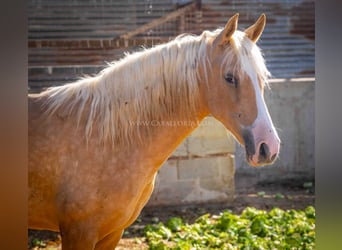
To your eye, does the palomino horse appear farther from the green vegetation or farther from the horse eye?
the green vegetation

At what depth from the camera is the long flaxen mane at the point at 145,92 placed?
1822mm

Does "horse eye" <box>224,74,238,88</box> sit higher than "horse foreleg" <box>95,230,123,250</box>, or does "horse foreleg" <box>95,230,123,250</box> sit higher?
"horse eye" <box>224,74,238,88</box>

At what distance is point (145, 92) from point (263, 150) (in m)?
0.52

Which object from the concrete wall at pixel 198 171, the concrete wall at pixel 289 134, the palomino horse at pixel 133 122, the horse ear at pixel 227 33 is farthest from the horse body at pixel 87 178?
the concrete wall at pixel 289 134

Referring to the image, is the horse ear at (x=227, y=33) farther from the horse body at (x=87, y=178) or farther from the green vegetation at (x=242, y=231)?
the green vegetation at (x=242, y=231)

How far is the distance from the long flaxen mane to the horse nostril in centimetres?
27

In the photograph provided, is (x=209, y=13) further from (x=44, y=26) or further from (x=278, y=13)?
(x=44, y=26)

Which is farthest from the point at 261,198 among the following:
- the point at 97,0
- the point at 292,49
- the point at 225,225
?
the point at 97,0

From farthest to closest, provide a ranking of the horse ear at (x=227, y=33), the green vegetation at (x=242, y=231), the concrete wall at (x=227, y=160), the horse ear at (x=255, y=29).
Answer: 1. the concrete wall at (x=227, y=160)
2. the green vegetation at (x=242, y=231)
3. the horse ear at (x=255, y=29)
4. the horse ear at (x=227, y=33)

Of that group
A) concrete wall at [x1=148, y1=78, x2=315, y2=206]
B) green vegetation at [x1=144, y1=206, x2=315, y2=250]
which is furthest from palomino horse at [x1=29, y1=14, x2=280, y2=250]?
concrete wall at [x1=148, y1=78, x2=315, y2=206]

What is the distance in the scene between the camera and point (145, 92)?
1835 millimetres

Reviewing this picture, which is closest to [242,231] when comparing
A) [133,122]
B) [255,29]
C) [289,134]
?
[289,134]

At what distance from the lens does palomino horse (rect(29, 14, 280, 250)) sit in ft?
5.86

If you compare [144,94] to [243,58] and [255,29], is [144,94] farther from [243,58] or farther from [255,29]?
[255,29]
